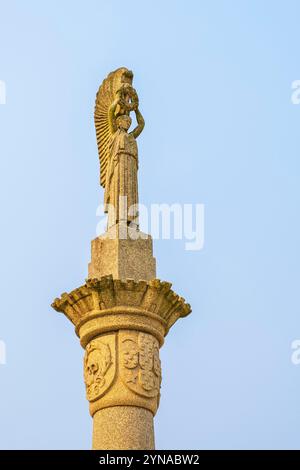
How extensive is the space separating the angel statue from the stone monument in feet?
0.09

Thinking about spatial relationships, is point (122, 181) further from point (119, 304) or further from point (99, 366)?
point (99, 366)

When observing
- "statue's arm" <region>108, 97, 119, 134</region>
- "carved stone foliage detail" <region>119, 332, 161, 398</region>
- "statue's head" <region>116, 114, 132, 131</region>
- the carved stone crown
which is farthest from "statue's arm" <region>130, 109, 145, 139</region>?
"carved stone foliage detail" <region>119, 332, 161, 398</region>

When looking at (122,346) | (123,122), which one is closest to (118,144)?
(123,122)

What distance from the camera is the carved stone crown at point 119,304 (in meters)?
12.7

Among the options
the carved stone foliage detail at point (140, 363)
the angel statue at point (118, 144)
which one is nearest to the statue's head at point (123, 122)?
the angel statue at point (118, 144)

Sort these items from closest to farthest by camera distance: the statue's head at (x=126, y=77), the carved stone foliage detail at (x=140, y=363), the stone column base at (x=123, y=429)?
1. the stone column base at (x=123, y=429)
2. the carved stone foliage detail at (x=140, y=363)
3. the statue's head at (x=126, y=77)

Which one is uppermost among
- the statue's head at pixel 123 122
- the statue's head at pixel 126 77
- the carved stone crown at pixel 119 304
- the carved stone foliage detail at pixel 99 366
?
the statue's head at pixel 126 77

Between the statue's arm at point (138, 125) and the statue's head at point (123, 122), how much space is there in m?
0.14

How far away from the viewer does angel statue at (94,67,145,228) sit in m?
14.1

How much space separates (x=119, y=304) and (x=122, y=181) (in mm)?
2318

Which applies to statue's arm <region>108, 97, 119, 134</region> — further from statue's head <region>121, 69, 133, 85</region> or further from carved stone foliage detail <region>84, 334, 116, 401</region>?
carved stone foliage detail <region>84, 334, 116, 401</region>

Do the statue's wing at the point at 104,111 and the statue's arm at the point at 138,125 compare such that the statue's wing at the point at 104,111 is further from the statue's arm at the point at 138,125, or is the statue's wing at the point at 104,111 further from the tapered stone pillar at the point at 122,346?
the tapered stone pillar at the point at 122,346

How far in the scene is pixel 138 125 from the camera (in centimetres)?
1520
